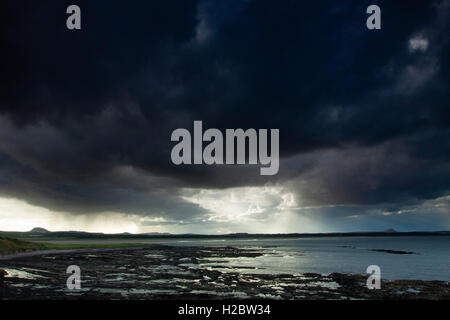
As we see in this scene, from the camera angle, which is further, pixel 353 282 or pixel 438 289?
pixel 353 282

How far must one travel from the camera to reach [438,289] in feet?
117
